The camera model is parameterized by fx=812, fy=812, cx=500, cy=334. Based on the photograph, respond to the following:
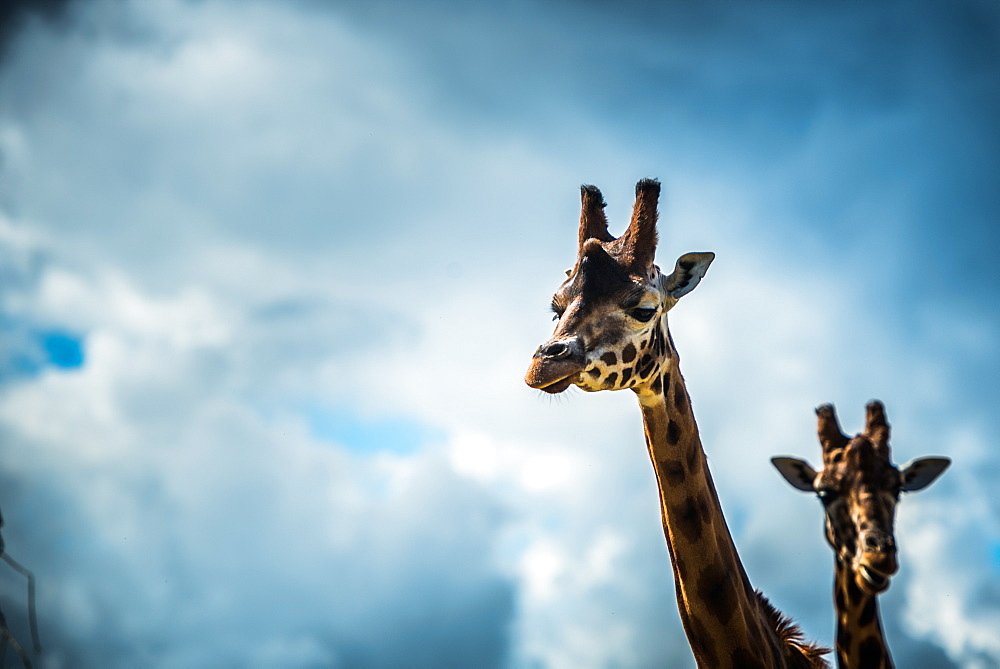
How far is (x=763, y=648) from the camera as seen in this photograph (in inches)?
346

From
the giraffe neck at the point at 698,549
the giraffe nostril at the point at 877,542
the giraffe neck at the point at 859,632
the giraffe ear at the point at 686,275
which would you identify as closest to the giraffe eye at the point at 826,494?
the giraffe neck at the point at 859,632

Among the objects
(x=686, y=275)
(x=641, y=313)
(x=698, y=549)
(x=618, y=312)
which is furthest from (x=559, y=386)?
(x=686, y=275)

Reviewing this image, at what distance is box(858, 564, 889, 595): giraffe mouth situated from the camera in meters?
7.36

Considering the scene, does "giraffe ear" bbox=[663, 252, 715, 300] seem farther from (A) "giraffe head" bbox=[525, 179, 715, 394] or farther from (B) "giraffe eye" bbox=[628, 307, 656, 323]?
(B) "giraffe eye" bbox=[628, 307, 656, 323]

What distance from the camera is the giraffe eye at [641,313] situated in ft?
29.7

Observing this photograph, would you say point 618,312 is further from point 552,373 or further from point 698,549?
point 698,549

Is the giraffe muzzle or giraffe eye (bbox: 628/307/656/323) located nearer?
the giraffe muzzle

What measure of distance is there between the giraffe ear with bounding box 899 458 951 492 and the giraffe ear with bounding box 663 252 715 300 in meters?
3.10

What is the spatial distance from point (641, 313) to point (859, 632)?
398 cm

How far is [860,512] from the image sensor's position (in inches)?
309

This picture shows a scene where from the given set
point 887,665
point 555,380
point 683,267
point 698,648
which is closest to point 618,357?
point 555,380

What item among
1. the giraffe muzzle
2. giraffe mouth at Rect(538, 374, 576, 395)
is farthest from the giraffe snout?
giraffe mouth at Rect(538, 374, 576, 395)

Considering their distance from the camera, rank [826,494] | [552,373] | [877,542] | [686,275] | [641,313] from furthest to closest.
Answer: [686,275] → [641,313] → [826,494] → [552,373] → [877,542]

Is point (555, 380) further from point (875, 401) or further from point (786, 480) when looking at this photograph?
point (875, 401)
